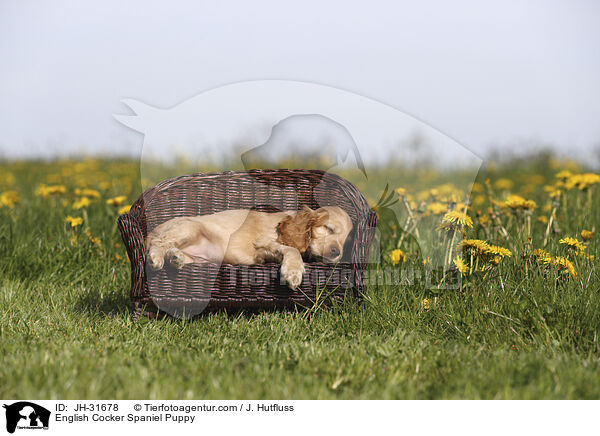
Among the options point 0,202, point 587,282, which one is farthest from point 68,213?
point 587,282

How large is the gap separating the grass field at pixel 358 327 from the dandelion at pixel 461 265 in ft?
0.05

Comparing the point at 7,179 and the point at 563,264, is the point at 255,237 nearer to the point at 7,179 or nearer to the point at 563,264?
the point at 563,264

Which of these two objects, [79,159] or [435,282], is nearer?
[435,282]

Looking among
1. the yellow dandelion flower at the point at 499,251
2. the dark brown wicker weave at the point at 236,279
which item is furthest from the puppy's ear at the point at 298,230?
the yellow dandelion flower at the point at 499,251

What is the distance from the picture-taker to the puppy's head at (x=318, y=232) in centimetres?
390

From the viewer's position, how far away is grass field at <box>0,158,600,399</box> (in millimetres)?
2637

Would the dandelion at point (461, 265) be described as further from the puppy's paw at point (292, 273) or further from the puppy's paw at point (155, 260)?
the puppy's paw at point (155, 260)

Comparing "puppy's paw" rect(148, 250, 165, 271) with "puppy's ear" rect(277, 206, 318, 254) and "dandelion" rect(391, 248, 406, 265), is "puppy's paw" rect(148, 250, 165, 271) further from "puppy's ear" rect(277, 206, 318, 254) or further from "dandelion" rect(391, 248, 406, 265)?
"dandelion" rect(391, 248, 406, 265)
